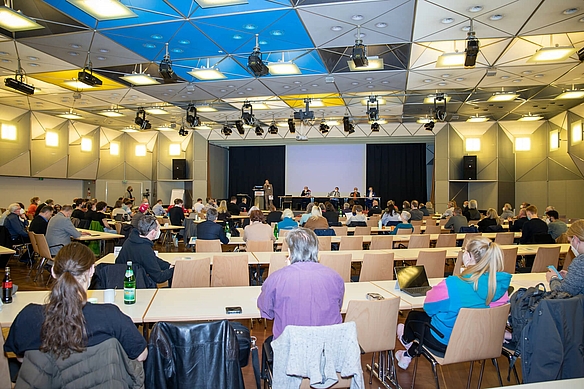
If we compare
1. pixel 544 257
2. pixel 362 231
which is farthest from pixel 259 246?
pixel 544 257

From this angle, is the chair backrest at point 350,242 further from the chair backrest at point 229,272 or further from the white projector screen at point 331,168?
the white projector screen at point 331,168

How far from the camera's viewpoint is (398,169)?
21.1 m

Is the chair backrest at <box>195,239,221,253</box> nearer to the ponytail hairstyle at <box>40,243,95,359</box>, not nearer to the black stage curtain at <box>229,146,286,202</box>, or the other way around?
the ponytail hairstyle at <box>40,243,95,359</box>

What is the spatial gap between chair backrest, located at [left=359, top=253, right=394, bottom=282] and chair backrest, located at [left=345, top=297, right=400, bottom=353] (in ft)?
6.50

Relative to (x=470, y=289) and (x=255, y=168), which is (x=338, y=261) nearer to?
(x=470, y=289)

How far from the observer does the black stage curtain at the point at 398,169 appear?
21031 millimetres

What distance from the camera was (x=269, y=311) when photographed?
276cm

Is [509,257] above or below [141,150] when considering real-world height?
below

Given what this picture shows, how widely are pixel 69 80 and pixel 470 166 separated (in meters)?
15.2

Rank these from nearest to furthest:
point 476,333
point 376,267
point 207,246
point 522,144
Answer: point 476,333
point 376,267
point 207,246
point 522,144

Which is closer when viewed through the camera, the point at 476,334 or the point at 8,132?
the point at 476,334

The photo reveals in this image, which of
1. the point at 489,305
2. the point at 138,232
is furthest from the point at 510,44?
the point at 138,232

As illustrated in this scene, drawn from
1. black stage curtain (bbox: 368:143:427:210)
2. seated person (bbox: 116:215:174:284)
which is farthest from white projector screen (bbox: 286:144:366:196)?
seated person (bbox: 116:215:174:284)

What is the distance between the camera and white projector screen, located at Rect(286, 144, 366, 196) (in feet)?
66.5
